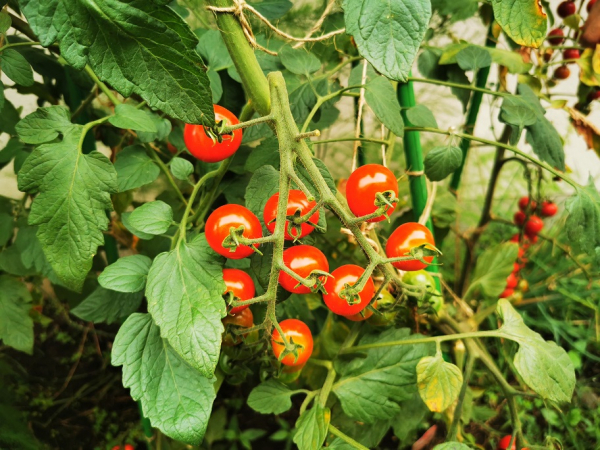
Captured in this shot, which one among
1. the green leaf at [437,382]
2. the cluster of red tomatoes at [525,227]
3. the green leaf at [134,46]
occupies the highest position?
the green leaf at [134,46]

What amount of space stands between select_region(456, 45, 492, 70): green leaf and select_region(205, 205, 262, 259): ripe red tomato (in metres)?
0.44

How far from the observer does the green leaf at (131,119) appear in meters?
0.51

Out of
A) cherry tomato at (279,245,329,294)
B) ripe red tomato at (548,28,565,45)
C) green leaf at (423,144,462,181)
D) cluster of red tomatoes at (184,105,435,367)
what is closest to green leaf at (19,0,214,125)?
cluster of red tomatoes at (184,105,435,367)

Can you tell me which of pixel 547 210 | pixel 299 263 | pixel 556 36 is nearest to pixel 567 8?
pixel 556 36

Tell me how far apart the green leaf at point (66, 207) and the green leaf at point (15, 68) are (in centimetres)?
14

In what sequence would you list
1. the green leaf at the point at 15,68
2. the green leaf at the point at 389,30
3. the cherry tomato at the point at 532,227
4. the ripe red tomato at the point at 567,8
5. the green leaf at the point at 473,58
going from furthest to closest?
the cherry tomato at the point at 532,227 < the ripe red tomato at the point at 567,8 < the green leaf at the point at 473,58 < the green leaf at the point at 15,68 < the green leaf at the point at 389,30

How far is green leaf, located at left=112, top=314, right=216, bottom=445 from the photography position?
1.48 ft

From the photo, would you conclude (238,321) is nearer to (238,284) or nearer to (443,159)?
(238,284)

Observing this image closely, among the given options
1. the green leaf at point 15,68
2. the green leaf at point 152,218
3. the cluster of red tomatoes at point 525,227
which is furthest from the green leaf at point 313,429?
the cluster of red tomatoes at point 525,227

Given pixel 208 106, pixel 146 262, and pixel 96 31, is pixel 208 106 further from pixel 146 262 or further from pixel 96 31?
pixel 146 262

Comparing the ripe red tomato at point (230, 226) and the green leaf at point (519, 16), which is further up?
the green leaf at point (519, 16)

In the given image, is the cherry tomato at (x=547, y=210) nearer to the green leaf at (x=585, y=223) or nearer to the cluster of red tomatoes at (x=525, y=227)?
the cluster of red tomatoes at (x=525, y=227)

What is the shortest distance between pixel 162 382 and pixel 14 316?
393mm

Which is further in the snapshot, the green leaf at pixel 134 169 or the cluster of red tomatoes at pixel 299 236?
the green leaf at pixel 134 169
